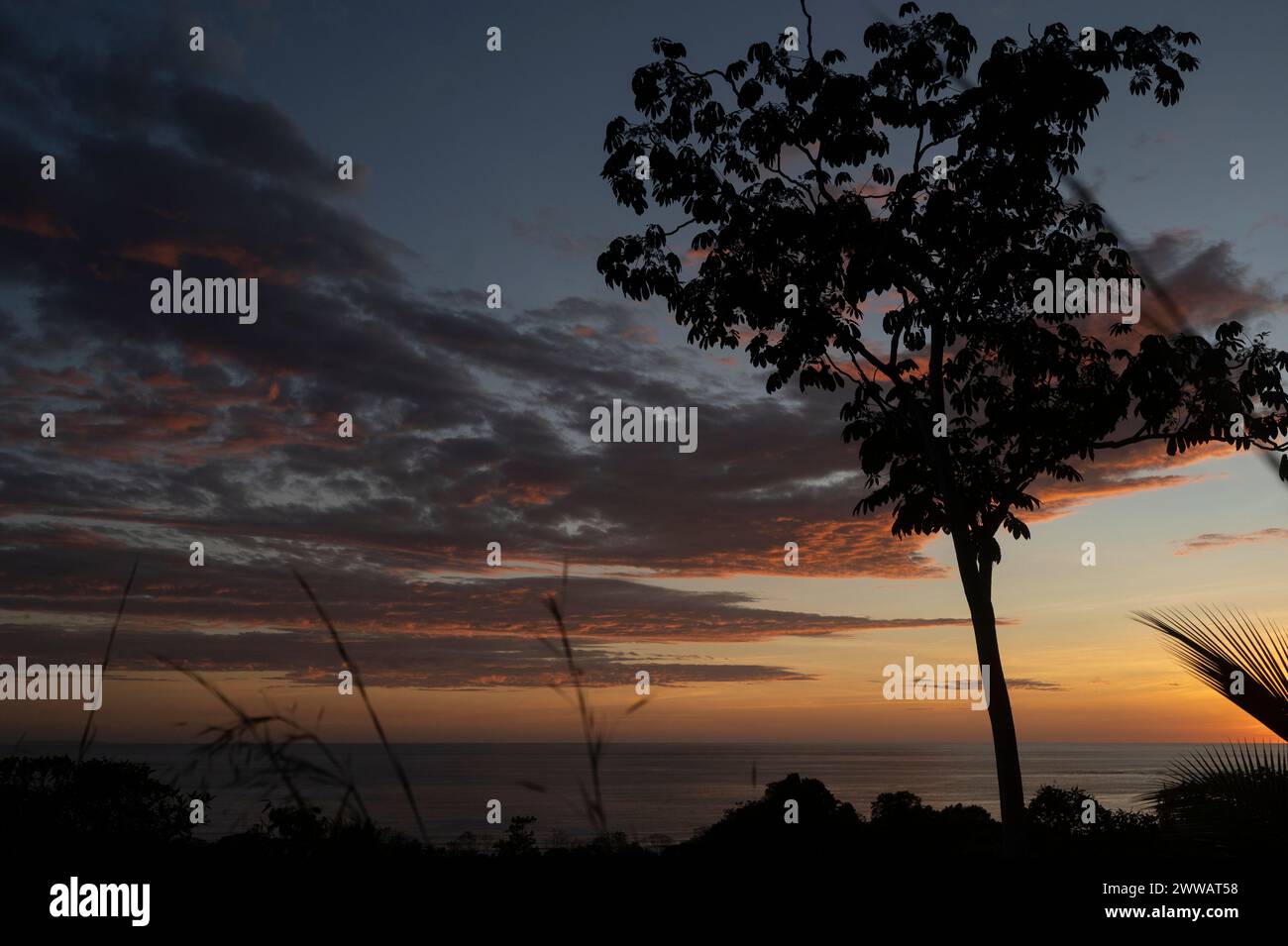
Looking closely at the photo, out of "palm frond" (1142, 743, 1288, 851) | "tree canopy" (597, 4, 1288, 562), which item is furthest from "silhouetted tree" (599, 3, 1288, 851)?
"palm frond" (1142, 743, 1288, 851)

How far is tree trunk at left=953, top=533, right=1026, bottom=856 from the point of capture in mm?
10938

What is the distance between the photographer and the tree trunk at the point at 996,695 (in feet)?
35.9

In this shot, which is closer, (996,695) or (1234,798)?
(1234,798)

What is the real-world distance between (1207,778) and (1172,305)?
137 inches

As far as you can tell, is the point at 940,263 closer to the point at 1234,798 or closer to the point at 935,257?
the point at 935,257

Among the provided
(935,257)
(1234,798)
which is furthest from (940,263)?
(1234,798)

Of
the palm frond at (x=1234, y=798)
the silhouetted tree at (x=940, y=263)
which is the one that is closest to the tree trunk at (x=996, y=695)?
the silhouetted tree at (x=940, y=263)

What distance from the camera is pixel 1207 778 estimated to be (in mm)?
4281

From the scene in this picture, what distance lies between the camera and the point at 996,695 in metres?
11.4

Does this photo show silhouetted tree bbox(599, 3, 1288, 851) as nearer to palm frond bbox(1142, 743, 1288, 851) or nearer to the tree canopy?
the tree canopy

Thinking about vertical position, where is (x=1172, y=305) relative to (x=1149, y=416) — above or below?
below
